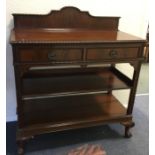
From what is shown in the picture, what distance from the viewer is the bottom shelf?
60.1 inches

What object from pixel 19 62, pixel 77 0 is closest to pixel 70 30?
A: pixel 77 0

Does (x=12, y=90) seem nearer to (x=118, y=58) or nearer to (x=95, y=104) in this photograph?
(x=95, y=104)

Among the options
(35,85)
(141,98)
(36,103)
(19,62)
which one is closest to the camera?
(19,62)

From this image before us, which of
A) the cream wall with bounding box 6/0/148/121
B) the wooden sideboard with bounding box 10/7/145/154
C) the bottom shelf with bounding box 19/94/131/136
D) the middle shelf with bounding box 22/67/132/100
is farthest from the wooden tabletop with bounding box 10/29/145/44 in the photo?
the bottom shelf with bounding box 19/94/131/136

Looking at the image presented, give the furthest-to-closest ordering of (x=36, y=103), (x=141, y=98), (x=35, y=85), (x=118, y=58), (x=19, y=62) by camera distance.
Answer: (x=141, y=98) < (x=36, y=103) < (x=35, y=85) < (x=118, y=58) < (x=19, y=62)

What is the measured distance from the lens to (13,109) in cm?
185

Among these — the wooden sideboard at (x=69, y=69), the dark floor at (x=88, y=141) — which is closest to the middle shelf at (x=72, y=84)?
the wooden sideboard at (x=69, y=69)

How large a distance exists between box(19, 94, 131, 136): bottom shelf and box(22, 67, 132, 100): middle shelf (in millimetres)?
171

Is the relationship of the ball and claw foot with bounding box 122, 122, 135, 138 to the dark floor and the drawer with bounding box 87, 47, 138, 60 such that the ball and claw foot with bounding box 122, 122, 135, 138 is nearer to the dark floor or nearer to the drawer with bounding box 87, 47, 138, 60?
the dark floor

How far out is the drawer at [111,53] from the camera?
137 cm

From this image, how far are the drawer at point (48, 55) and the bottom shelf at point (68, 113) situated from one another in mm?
439

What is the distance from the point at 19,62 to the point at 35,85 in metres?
0.35

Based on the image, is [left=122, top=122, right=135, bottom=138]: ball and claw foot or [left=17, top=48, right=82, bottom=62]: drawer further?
[left=122, top=122, right=135, bottom=138]: ball and claw foot

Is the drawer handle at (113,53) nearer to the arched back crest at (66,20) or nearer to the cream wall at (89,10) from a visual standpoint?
A: the arched back crest at (66,20)
